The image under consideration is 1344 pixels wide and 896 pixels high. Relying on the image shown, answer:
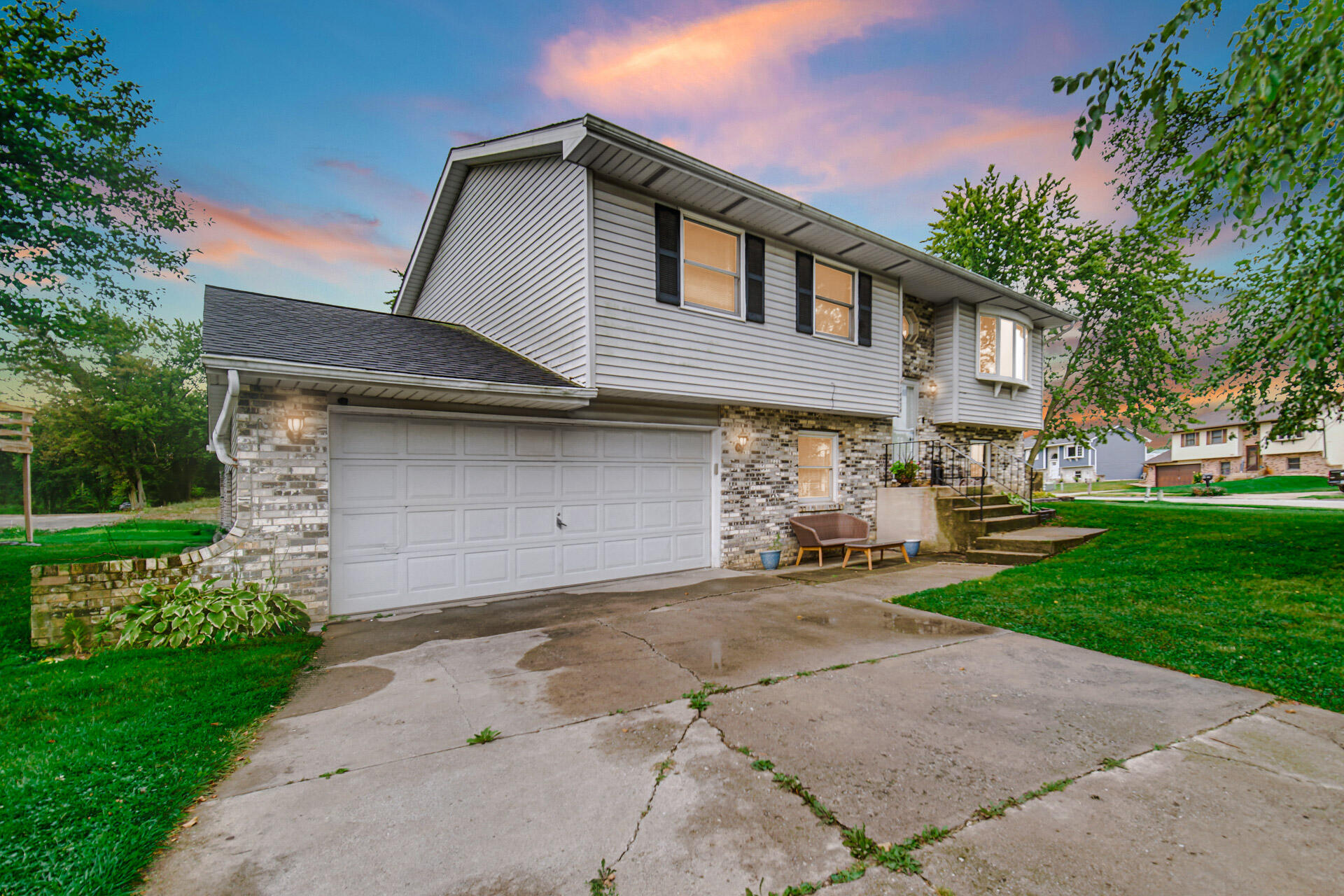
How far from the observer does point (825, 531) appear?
9.70 m

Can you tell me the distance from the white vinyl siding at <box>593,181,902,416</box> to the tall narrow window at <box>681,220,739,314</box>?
0.35m

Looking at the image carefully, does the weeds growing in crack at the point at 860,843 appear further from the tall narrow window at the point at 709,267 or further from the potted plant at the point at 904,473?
the potted plant at the point at 904,473

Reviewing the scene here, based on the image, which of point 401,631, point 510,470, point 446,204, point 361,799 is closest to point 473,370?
point 510,470

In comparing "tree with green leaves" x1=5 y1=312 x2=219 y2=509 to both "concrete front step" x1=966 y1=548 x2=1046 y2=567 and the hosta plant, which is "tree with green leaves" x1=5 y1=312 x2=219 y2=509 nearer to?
the hosta plant

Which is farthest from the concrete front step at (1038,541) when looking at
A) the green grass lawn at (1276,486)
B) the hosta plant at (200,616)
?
the green grass lawn at (1276,486)

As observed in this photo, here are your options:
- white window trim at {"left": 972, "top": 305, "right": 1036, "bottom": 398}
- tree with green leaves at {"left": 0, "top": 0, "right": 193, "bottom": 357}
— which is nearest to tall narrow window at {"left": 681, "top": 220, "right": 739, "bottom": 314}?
white window trim at {"left": 972, "top": 305, "right": 1036, "bottom": 398}

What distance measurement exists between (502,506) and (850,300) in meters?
7.44

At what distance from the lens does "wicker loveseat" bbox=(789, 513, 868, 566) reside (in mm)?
9219

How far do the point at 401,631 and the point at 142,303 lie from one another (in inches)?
482

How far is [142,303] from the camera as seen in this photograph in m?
11.7

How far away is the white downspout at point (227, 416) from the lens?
4992 millimetres

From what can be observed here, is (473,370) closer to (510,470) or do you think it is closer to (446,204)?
(510,470)

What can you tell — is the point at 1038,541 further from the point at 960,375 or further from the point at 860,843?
the point at 860,843

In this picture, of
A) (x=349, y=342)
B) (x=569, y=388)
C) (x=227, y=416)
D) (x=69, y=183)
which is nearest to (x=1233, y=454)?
(x=569, y=388)
